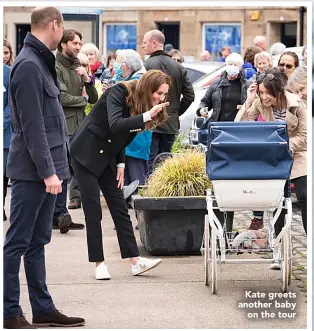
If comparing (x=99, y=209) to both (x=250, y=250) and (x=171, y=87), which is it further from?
(x=171, y=87)

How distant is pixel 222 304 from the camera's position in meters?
7.32

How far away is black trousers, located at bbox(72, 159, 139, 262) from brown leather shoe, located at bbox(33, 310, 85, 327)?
1.50 metres

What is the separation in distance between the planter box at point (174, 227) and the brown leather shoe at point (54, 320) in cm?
243

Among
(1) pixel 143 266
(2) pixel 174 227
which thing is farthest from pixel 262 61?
(1) pixel 143 266

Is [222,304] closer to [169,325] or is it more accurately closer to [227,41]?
[169,325]

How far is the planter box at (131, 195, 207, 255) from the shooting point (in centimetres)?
902

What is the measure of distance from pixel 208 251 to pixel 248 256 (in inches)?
45.0

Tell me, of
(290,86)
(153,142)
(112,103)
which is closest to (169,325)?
(112,103)

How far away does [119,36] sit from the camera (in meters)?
34.5

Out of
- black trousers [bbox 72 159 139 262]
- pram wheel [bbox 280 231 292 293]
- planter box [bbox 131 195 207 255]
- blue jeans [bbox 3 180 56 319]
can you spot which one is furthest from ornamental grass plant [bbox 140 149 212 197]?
blue jeans [bbox 3 180 56 319]

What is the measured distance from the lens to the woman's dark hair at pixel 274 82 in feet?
26.7

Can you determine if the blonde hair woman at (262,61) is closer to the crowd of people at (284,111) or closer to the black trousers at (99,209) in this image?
the crowd of people at (284,111)

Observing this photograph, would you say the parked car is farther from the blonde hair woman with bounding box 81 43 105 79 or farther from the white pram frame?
the white pram frame

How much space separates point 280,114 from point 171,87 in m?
3.42
